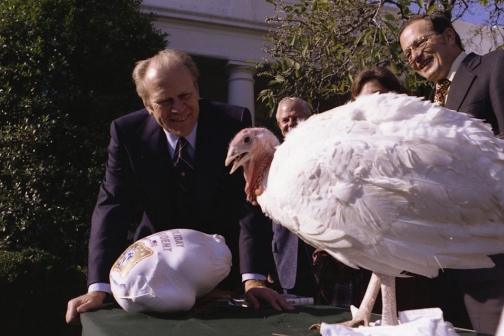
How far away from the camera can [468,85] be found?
8.21 ft

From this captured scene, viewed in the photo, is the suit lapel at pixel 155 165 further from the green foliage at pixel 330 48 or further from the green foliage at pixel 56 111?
the green foliage at pixel 56 111

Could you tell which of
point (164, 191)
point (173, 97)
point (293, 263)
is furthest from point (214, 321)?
point (293, 263)

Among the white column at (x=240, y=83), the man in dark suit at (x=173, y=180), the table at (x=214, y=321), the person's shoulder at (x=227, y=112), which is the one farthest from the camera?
the white column at (x=240, y=83)

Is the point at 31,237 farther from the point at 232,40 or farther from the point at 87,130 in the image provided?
the point at 232,40

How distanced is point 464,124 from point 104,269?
185cm

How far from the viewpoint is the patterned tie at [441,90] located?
2721 millimetres

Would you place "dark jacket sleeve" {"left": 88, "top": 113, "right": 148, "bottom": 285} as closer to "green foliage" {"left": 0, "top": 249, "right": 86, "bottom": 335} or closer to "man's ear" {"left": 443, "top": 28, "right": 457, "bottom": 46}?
"man's ear" {"left": 443, "top": 28, "right": 457, "bottom": 46}

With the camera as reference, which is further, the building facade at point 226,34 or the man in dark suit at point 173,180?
the building facade at point 226,34

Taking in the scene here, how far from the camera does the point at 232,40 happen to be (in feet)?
34.7

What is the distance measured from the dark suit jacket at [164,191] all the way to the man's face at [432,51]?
1.12 m

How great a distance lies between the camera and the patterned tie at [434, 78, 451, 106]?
2.72 meters

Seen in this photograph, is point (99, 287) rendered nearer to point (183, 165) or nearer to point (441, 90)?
point (183, 165)

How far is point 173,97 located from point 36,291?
380 centimetres

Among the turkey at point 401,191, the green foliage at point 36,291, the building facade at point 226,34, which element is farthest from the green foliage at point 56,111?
the turkey at point 401,191
